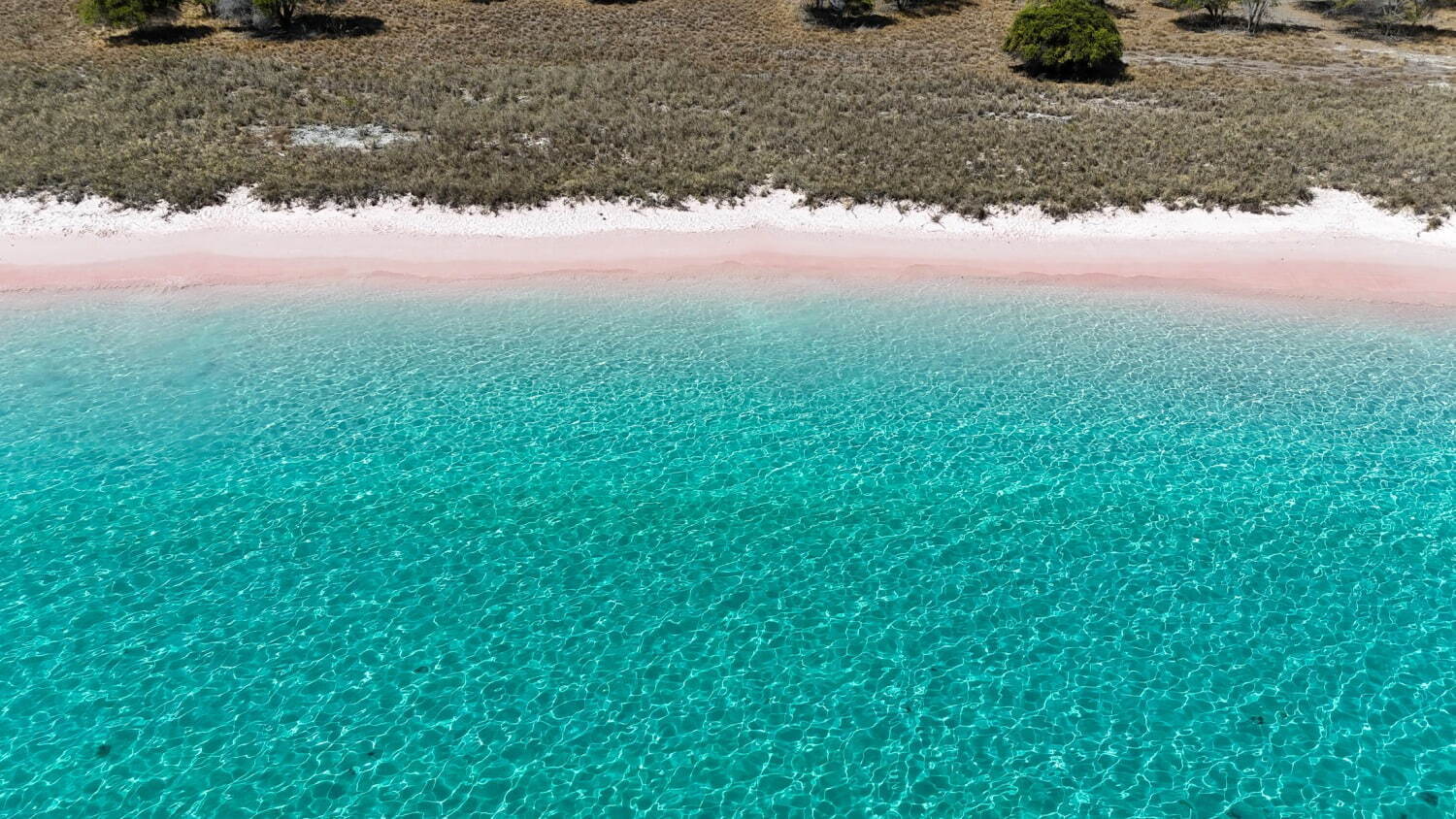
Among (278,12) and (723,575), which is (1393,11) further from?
(278,12)

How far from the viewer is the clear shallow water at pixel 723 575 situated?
9156 mm

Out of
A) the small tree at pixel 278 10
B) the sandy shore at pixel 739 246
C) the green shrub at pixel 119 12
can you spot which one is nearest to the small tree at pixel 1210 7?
the sandy shore at pixel 739 246

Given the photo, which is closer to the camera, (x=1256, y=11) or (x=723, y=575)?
(x=723, y=575)

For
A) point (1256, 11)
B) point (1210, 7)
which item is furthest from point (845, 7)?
point (1256, 11)

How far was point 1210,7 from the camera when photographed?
5666cm

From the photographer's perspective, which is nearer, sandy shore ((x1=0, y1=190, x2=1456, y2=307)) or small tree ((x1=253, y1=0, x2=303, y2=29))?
sandy shore ((x1=0, y1=190, x2=1456, y2=307))

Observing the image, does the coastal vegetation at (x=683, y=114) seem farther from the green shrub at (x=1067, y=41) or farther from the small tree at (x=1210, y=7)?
the small tree at (x=1210, y=7)

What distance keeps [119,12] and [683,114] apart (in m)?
34.9

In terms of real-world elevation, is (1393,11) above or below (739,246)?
above

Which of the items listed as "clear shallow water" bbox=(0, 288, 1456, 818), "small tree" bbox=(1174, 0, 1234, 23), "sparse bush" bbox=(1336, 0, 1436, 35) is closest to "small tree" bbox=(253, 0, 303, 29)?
"clear shallow water" bbox=(0, 288, 1456, 818)

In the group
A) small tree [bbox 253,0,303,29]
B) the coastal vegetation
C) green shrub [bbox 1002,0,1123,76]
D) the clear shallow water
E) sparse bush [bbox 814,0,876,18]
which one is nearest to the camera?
the clear shallow water

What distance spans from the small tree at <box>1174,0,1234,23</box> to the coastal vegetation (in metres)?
2.26

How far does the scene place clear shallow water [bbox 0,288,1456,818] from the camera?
916 cm

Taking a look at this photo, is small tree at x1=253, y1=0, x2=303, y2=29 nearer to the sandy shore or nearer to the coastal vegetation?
the coastal vegetation
